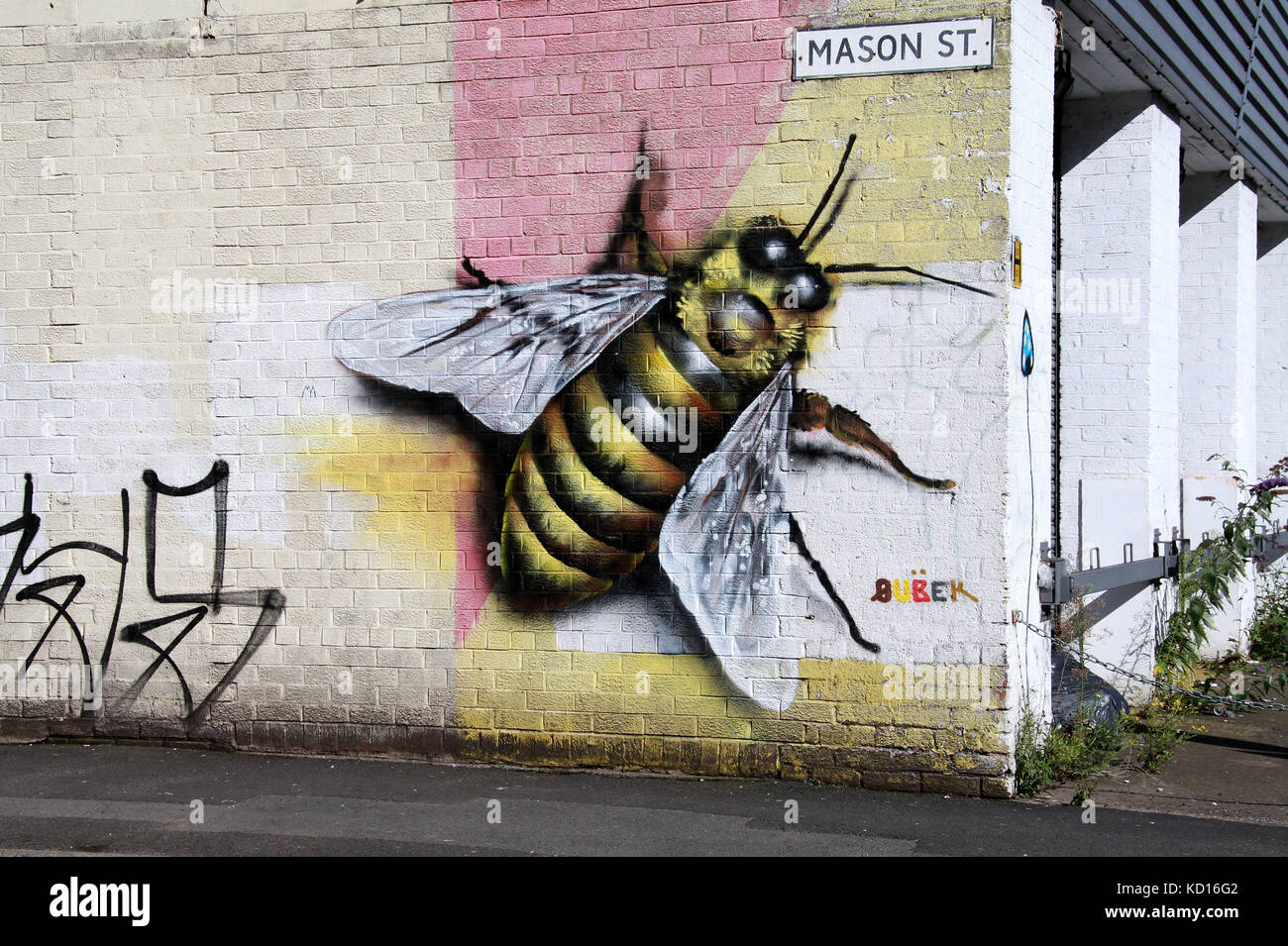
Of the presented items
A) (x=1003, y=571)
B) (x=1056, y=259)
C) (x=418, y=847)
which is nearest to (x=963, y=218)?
(x=1003, y=571)

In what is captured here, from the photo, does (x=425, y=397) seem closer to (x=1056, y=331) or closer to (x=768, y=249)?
(x=768, y=249)

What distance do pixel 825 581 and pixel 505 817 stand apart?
7.36ft

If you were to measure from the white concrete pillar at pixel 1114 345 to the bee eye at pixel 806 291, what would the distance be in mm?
Result: 3036

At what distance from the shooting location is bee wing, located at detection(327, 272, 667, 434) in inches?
300

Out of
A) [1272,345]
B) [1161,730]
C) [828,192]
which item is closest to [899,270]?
[828,192]

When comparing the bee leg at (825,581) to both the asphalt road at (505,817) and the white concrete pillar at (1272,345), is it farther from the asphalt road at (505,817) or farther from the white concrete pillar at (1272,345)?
the white concrete pillar at (1272,345)

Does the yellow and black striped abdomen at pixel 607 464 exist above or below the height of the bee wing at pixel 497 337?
below

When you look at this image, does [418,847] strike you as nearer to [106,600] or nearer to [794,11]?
[106,600]

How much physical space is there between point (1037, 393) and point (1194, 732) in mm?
2777

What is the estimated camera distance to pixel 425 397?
784cm

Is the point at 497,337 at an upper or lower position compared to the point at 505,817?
upper

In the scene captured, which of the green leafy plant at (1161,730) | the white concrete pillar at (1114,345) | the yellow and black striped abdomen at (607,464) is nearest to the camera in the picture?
the yellow and black striped abdomen at (607,464)

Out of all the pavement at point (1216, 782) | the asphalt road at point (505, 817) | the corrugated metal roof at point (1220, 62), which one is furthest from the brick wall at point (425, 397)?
the corrugated metal roof at point (1220, 62)

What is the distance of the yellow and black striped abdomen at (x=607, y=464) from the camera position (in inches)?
295
